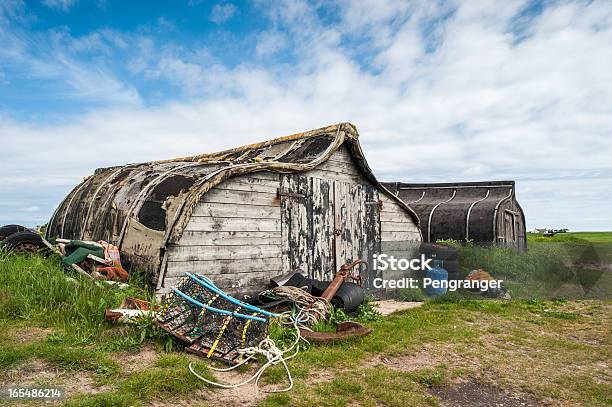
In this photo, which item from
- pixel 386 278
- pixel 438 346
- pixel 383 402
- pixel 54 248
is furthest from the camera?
pixel 386 278

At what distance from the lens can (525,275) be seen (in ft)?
47.9

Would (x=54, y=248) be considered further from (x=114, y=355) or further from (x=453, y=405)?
(x=453, y=405)

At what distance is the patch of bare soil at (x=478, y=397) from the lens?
16.0 ft

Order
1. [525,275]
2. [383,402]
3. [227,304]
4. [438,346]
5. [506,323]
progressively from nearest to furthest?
[383,402]
[227,304]
[438,346]
[506,323]
[525,275]

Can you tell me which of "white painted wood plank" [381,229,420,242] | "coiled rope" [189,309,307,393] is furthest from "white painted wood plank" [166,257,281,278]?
"white painted wood plank" [381,229,420,242]

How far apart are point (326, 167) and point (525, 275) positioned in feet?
26.7

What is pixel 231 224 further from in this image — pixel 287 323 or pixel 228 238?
pixel 287 323

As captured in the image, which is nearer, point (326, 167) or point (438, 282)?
point (326, 167)

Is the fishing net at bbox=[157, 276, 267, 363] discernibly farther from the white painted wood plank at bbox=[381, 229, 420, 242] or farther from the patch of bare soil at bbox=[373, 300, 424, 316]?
the white painted wood plank at bbox=[381, 229, 420, 242]

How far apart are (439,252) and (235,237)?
6.74 meters

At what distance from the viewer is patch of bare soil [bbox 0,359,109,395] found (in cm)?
451

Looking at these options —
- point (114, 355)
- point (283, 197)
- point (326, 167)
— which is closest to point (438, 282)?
point (326, 167)

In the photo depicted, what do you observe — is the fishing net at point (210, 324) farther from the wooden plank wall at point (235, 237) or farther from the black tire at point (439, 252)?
the black tire at point (439, 252)

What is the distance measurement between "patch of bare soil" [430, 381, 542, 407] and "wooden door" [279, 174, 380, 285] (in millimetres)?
4724
